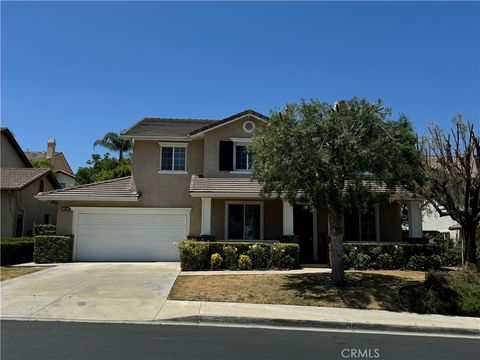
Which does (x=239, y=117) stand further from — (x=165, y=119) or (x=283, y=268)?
(x=283, y=268)

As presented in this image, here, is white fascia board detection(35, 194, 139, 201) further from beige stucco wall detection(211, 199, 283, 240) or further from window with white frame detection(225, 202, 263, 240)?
window with white frame detection(225, 202, 263, 240)

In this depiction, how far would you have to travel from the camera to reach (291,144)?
12.2m

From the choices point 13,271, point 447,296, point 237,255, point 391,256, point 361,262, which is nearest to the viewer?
point 447,296

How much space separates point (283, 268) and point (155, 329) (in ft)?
28.8

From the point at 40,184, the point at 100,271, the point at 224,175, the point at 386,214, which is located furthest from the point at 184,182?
the point at 40,184

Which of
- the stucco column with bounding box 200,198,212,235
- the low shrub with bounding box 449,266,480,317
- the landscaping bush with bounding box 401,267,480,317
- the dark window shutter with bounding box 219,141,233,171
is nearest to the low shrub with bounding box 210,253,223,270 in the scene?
the stucco column with bounding box 200,198,212,235

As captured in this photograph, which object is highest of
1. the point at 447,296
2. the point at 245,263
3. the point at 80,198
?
the point at 80,198

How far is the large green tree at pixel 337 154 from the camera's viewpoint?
39.3ft

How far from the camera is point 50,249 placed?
19.3 m

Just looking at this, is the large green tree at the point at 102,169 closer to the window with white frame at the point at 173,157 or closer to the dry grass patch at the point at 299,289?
the window with white frame at the point at 173,157

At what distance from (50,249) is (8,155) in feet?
44.5

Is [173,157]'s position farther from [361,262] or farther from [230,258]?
[361,262]
